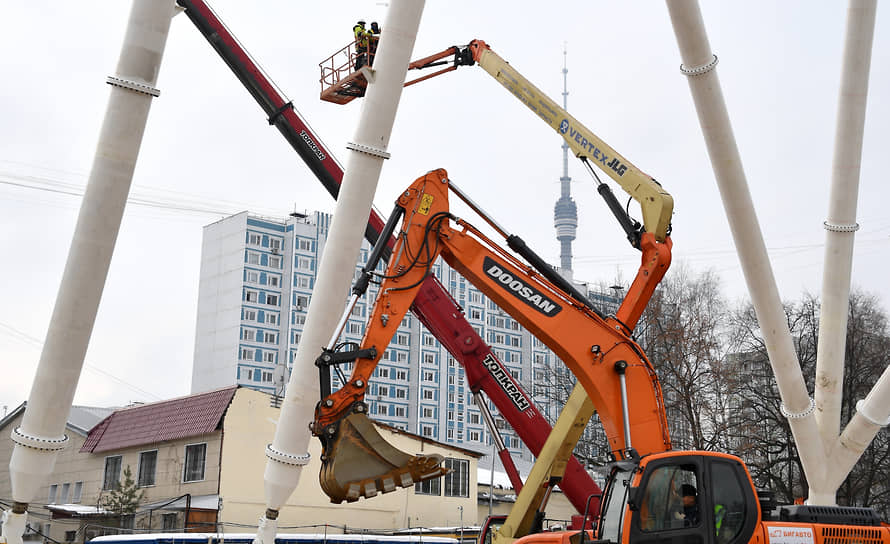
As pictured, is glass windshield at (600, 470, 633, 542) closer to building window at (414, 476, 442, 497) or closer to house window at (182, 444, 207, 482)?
house window at (182, 444, 207, 482)

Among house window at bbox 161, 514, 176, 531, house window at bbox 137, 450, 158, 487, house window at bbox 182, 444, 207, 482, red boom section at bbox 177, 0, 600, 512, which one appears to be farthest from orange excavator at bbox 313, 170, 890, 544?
house window at bbox 137, 450, 158, 487

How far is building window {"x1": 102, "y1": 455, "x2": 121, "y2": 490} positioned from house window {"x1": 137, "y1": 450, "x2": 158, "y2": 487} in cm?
142

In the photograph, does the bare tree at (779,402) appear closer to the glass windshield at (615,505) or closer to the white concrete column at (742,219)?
the white concrete column at (742,219)

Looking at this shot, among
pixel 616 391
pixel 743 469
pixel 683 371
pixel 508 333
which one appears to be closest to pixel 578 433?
pixel 616 391

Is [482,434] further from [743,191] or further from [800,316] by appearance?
[743,191]

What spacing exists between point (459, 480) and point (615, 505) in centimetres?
3209

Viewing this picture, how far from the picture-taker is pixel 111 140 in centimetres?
1045

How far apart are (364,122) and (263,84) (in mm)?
7230

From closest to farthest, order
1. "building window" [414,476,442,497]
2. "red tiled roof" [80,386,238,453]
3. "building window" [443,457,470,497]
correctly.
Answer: "red tiled roof" [80,386,238,453] < "building window" [414,476,442,497] < "building window" [443,457,470,497]

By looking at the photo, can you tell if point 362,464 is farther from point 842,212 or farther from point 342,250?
point 842,212

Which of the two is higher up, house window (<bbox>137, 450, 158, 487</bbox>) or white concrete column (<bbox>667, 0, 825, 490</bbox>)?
white concrete column (<bbox>667, 0, 825, 490</bbox>)

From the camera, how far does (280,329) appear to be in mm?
92875

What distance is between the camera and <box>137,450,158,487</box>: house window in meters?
A: 34.5

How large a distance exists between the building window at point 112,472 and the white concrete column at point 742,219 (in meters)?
25.7
